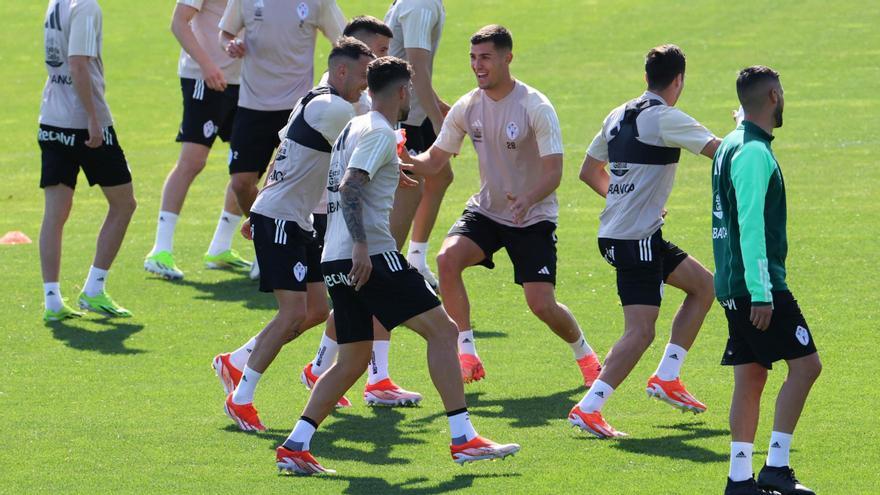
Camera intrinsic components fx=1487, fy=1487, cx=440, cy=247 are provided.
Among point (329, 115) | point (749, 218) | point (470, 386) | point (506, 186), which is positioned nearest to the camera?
point (749, 218)

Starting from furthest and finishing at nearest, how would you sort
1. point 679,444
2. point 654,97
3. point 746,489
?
1. point 654,97
2. point 679,444
3. point 746,489

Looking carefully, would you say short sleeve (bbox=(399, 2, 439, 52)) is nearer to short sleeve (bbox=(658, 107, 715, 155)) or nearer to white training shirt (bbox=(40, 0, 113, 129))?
white training shirt (bbox=(40, 0, 113, 129))

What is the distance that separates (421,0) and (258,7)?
4.93ft

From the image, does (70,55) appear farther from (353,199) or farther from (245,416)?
(353,199)

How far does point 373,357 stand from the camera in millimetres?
8703

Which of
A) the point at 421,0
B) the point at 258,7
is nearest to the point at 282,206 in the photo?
the point at 421,0

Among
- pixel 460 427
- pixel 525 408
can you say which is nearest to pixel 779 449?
pixel 460 427

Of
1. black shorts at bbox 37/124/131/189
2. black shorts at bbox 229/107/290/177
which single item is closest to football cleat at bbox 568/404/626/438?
black shorts at bbox 229/107/290/177

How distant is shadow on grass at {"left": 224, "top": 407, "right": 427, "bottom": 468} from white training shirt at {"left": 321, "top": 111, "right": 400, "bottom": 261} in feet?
3.50

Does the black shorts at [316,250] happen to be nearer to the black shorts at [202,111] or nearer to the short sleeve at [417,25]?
the short sleeve at [417,25]

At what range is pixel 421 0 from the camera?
34.0ft

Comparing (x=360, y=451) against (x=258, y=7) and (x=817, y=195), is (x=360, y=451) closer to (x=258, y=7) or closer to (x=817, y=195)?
(x=258, y=7)

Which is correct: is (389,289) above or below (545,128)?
below

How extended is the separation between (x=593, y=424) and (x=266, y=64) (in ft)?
15.5
